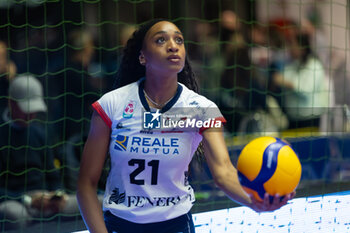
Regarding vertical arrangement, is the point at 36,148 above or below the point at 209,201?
above

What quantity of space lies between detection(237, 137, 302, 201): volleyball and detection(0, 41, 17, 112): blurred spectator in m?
2.62

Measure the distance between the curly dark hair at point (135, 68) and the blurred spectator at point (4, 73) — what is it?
204cm

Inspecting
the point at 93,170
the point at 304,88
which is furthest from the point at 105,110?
the point at 304,88

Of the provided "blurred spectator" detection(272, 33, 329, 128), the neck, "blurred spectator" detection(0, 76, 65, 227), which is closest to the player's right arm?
the neck

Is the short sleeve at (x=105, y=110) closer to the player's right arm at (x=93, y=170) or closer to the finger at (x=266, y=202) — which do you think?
the player's right arm at (x=93, y=170)

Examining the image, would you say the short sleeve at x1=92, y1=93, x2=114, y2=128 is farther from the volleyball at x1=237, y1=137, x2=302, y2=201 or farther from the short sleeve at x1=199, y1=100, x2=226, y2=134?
the volleyball at x1=237, y1=137, x2=302, y2=201

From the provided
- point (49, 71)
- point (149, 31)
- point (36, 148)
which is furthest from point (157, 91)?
point (49, 71)

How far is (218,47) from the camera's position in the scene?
5.51 m

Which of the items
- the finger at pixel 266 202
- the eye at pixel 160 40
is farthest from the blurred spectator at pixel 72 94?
the finger at pixel 266 202

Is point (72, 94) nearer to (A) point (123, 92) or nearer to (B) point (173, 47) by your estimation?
(A) point (123, 92)

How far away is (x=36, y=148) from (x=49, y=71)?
2.35ft

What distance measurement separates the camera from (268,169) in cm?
202

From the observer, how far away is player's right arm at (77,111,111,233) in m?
2.08

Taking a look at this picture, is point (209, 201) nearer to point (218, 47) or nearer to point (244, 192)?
point (218, 47)
